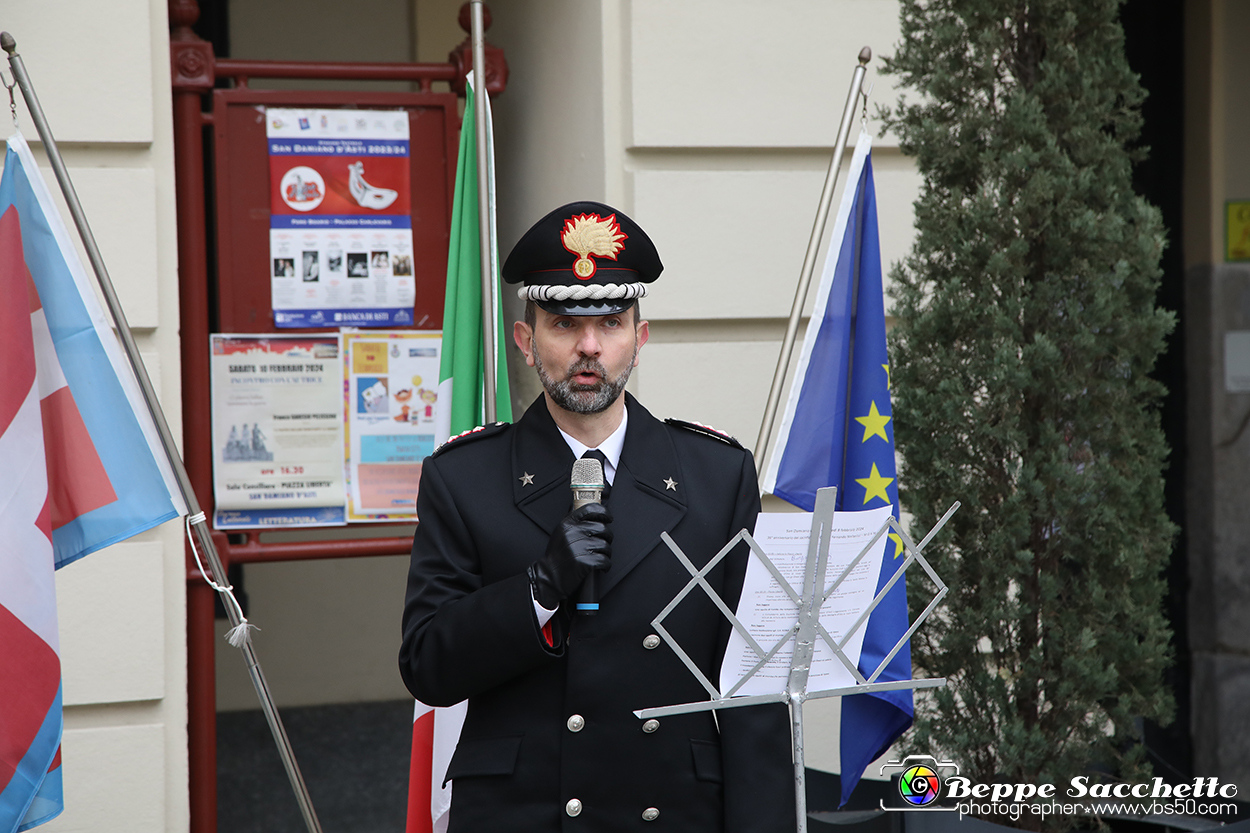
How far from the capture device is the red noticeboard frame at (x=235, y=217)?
3832 mm

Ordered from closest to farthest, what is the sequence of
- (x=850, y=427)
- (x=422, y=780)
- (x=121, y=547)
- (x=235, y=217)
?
(x=422, y=780) → (x=850, y=427) → (x=121, y=547) → (x=235, y=217)

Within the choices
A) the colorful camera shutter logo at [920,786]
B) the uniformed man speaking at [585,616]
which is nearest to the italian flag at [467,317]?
the uniformed man speaking at [585,616]

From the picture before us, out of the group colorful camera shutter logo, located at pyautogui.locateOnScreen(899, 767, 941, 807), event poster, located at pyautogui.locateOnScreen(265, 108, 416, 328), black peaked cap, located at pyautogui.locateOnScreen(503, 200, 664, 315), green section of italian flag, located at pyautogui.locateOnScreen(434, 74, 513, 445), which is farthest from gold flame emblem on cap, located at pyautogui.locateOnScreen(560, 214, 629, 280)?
event poster, located at pyautogui.locateOnScreen(265, 108, 416, 328)

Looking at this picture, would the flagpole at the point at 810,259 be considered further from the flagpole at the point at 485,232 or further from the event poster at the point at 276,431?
the event poster at the point at 276,431

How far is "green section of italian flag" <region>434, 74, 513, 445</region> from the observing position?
3408mm

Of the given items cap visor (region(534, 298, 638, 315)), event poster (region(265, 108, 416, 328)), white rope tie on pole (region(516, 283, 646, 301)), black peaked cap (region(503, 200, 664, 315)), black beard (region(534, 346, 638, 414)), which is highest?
event poster (region(265, 108, 416, 328))

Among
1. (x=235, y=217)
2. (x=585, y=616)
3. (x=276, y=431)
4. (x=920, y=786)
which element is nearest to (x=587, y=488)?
(x=585, y=616)

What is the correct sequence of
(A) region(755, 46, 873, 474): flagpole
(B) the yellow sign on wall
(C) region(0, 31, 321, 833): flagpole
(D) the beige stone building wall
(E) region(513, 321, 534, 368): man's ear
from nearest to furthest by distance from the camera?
(E) region(513, 321, 534, 368): man's ear, (C) region(0, 31, 321, 833): flagpole, (A) region(755, 46, 873, 474): flagpole, (D) the beige stone building wall, (B) the yellow sign on wall

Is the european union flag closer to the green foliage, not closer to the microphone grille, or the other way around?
the green foliage

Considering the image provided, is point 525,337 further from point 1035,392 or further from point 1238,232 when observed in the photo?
point 1238,232

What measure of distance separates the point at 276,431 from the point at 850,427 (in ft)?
6.09

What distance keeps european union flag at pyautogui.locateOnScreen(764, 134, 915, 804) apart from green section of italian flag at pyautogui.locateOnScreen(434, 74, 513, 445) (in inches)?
31.5

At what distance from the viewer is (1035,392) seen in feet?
10.6

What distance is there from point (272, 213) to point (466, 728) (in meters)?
2.34
